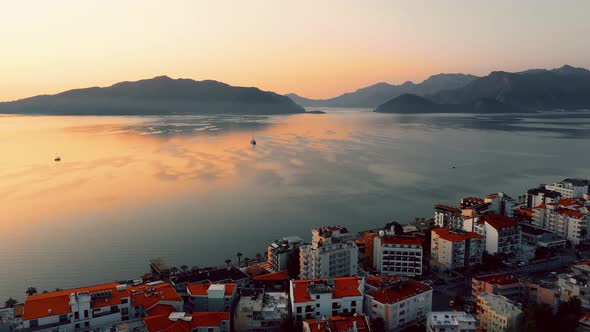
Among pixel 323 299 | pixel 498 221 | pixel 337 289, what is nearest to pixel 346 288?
pixel 337 289

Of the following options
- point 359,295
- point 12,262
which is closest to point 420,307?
point 359,295

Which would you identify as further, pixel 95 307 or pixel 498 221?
pixel 498 221

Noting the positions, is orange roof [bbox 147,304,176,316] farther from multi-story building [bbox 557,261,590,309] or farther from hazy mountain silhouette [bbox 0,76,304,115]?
hazy mountain silhouette [bbox 0,76,304,115]

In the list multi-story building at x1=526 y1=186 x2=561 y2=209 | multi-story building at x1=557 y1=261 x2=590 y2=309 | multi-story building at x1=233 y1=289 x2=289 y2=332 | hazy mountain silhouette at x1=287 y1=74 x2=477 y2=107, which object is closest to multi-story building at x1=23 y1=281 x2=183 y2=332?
multi-story building at x1=233 y1=289 x2=289 y2=332

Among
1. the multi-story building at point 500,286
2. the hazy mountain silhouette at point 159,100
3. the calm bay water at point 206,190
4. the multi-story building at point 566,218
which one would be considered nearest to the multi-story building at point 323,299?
the multi-story building at point 500,286

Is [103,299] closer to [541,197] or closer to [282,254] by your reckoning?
[282,254]

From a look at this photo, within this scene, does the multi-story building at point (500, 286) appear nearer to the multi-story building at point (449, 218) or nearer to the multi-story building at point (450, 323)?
the multi-story building at point (450, 323)
